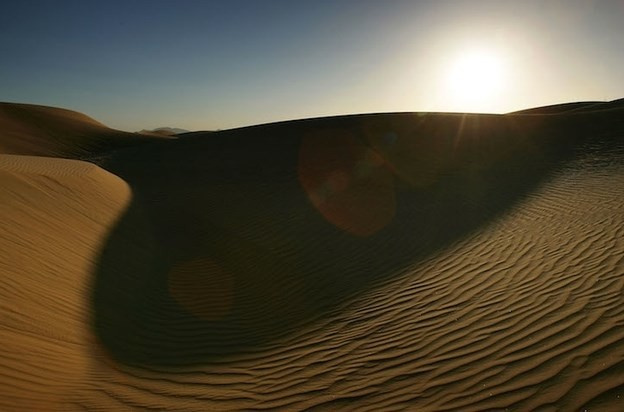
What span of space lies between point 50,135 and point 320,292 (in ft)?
105

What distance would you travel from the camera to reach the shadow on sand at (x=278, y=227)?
5.74 m

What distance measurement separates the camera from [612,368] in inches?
127

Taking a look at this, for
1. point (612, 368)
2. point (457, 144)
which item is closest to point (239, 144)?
point (457, 144)

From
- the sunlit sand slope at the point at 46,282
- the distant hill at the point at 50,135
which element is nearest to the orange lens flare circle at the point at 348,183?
the sunlit sand slope at the point at 46,282

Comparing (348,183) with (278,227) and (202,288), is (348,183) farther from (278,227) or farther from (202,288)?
(202,288)

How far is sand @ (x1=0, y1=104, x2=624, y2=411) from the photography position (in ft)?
12.1

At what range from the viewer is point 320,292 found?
6.48 m

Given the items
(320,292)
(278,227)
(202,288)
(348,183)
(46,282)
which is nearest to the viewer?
(46,282)

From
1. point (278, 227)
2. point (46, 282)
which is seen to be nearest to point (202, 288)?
point (46, 282)

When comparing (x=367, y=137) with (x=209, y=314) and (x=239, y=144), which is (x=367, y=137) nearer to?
(x=239, y=144)

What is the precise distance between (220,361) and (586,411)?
3472mm

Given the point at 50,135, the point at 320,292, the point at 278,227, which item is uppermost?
the point at 50,135

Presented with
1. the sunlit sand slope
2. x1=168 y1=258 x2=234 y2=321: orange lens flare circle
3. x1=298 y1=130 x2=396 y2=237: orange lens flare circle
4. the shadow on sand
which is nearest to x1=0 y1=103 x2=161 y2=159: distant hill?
the shadow on sand

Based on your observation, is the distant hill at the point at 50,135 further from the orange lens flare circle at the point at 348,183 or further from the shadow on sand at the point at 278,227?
the orange lens flare circle at the point at 348,183
